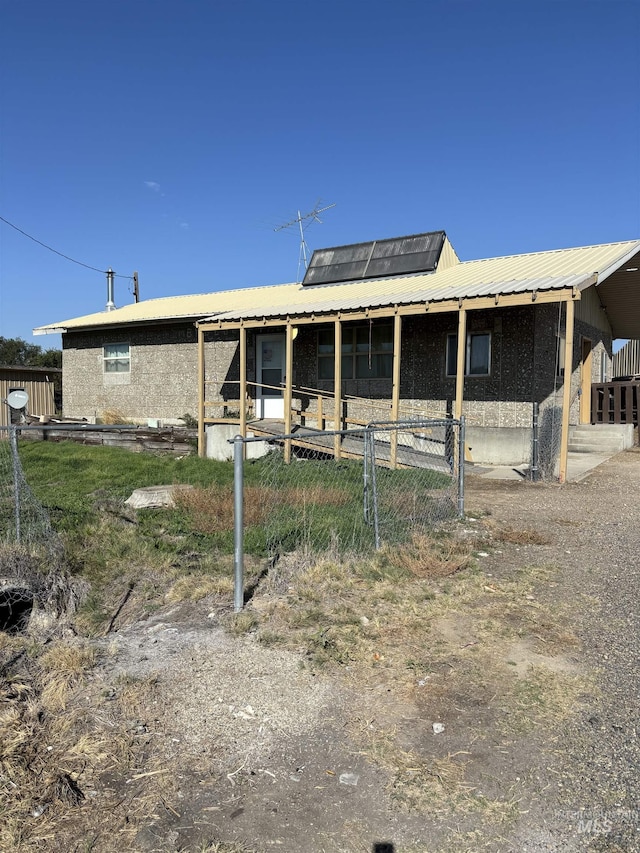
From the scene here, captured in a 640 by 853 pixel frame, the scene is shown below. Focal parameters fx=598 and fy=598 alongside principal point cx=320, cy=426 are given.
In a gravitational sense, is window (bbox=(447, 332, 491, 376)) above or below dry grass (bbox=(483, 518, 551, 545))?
above

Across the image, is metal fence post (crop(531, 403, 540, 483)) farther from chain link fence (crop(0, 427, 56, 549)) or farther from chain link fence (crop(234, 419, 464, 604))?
chain link fence (crop(0, 427, 56, 549))

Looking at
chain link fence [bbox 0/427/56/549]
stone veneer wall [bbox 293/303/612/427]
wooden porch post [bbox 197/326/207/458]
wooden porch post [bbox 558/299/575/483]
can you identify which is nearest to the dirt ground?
chain link fence [bbox 0/427/56/549]

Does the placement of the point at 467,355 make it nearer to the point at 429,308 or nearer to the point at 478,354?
the point at 478,354

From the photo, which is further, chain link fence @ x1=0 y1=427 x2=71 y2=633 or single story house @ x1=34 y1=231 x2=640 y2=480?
single story house @ x1=34 y1=231 x2=640 y2=480

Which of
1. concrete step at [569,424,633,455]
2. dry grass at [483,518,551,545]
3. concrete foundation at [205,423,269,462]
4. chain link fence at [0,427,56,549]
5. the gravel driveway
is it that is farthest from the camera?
concrete foundation at [205,423,269,462]

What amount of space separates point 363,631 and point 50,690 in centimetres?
191

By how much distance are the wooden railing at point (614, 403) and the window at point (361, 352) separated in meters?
5.65

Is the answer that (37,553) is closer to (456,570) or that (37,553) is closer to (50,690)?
(50,690)

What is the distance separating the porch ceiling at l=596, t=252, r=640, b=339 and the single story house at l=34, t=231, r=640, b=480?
0.06 metres

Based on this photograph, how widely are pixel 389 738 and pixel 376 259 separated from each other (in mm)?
14977

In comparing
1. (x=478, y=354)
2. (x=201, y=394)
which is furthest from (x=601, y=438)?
(x=201, y=394)

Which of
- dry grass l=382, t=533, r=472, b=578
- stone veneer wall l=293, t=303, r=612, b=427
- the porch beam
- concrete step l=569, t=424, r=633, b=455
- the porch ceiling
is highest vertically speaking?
the porch ceiling

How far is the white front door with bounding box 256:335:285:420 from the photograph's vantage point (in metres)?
15.8

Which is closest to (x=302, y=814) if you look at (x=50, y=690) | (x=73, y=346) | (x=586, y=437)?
(x=50, y=690)
